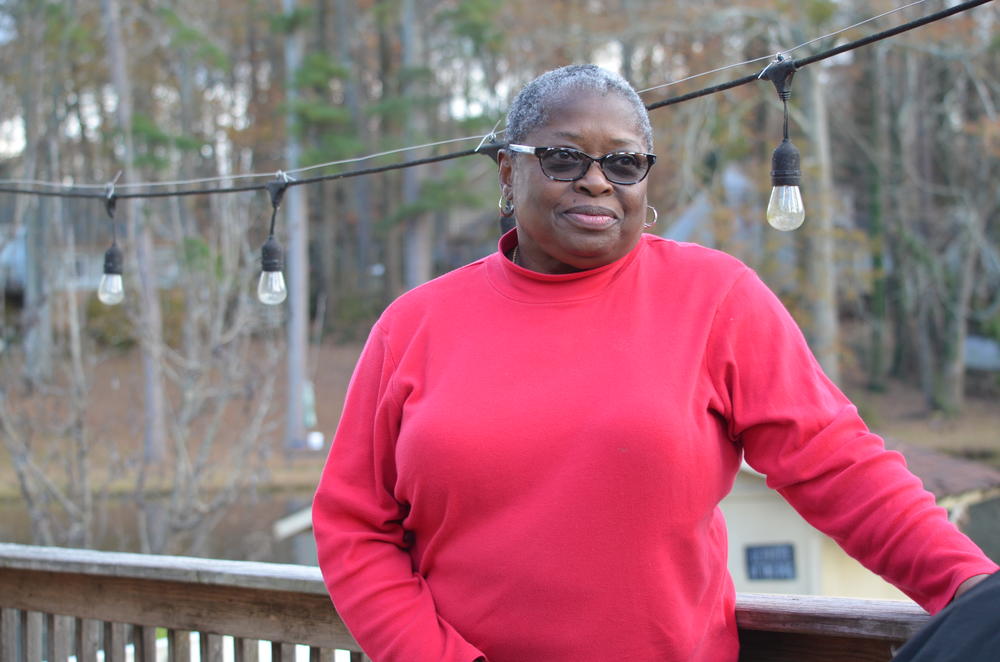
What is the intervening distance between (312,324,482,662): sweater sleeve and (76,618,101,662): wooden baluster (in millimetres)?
1186

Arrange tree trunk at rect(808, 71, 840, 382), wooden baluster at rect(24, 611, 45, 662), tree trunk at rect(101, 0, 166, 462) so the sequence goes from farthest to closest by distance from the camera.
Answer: tree trunk at rect(808, 71, 840, 382) → tree trunk at rect(101, 0, 166, 462) → wooden baluster at rect(24, 611, 45, 662)

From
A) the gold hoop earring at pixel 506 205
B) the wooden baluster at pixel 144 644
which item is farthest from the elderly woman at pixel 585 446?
the wooden baluster at pixel 144 644

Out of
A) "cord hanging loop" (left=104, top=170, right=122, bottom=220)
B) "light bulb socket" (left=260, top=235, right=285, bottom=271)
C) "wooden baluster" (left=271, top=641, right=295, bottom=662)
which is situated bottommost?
"wooden baluster" (left=271, top=641, right=295, bottom=662)

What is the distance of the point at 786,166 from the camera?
1971 millimetres

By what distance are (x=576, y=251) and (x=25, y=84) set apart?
60.7ft

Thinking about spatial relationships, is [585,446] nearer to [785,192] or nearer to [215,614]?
[785,192]

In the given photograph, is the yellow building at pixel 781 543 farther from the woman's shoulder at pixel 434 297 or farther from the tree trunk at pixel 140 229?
the woman's shoulder at pixel 434 297

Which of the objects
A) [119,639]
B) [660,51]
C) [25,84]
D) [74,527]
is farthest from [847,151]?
[119,639]

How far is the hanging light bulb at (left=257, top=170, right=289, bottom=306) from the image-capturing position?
8.69 ft

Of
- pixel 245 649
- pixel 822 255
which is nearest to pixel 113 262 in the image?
pixel 245 649

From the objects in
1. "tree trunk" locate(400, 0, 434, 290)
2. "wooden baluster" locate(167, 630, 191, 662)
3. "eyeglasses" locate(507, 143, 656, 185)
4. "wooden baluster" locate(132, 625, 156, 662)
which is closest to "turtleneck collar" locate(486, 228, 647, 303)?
"eyeglasses" locate(507, 143, 656, 185)

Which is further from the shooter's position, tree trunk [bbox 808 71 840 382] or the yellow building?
tree trunk [bbox 808 71 840 382]

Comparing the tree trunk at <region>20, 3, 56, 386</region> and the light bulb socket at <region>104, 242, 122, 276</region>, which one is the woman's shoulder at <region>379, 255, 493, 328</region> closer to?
the light bulb socket at <region>104, 242, 122, 276</region>

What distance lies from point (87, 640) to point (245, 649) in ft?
1.77
